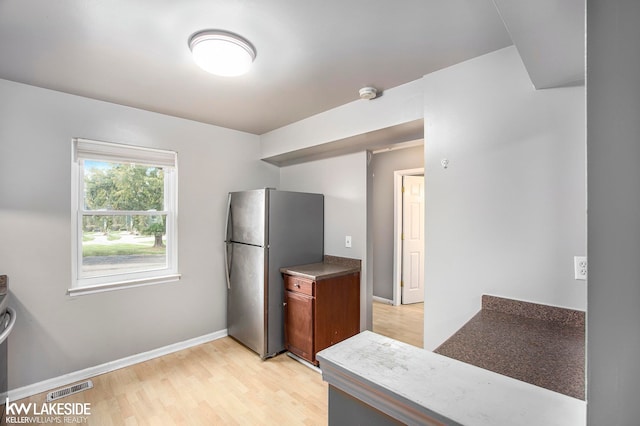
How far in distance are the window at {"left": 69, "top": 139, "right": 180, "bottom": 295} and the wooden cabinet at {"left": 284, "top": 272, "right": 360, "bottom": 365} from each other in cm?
126

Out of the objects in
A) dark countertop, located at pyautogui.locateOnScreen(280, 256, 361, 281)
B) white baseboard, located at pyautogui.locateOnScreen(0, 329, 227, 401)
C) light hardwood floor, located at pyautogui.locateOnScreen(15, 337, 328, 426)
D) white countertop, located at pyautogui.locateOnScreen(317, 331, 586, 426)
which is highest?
white countertop, located at pyautogui.locateOnScreen(317, 331, 586, 426)

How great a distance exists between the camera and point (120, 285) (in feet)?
9.14

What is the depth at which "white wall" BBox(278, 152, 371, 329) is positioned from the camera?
309 centimetres

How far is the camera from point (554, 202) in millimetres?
1638

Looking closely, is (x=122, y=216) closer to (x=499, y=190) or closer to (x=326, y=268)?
(x=326, y=268)

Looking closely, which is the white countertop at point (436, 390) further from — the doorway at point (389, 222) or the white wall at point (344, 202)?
the doorway at point (389, 222)

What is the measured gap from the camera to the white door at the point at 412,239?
4.68 meters

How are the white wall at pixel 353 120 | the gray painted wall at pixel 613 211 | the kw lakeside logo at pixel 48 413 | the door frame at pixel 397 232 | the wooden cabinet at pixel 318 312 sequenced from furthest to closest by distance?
1. the door frame at pixel 397 232
2. the wooden cabinet at pixel 318 312
3. the white wall at pixel 353 120
4. the kw lakeside logo at pixel 48 413
5. the gray painted wall at pixel 613 211

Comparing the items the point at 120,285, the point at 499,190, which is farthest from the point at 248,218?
the point at 499,190

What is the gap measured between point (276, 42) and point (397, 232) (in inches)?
137

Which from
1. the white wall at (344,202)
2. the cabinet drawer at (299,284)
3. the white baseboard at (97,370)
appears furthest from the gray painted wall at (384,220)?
the white baseboard at (97,370)

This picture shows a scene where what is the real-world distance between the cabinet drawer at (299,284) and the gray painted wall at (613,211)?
2.37m

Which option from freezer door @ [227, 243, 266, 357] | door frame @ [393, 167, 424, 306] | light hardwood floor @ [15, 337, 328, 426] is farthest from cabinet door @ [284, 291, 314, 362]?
door frame @ [393, 167, 424, 306]

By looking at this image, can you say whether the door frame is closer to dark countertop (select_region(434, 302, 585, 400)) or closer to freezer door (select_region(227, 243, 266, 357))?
freezer door (select_region(227, 243, 266, 357))
